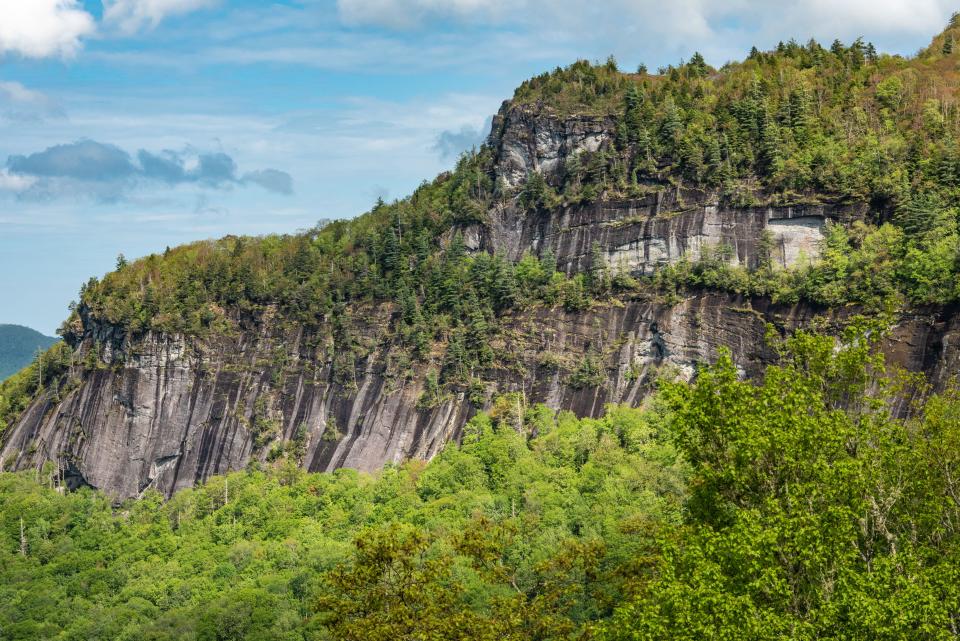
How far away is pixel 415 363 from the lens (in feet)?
350

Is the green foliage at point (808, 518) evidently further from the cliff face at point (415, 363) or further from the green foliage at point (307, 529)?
the cliff face at point (415, 363)

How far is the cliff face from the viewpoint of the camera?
3760 inches

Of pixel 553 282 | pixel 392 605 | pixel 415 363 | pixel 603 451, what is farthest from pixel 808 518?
pixel 415 363

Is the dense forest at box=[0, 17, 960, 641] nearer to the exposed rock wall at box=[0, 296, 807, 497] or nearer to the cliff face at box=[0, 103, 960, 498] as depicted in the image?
the cliff face at box=[0, 103, 960, 498]

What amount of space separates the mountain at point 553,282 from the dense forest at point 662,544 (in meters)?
11.2

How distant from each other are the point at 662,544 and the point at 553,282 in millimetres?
78143

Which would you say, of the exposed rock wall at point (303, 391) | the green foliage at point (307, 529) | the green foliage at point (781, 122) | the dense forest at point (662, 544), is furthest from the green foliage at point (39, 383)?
the green foliage at point (781, 122)

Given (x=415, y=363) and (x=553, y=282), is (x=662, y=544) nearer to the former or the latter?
(x=553, y=282)

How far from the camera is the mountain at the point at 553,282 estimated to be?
90812 millimetres

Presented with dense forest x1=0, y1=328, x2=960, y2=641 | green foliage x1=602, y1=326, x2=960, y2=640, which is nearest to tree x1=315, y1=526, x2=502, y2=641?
dense forest x1=0, y1=328, x2=960, y2=641

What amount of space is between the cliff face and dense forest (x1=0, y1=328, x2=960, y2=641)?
956cm

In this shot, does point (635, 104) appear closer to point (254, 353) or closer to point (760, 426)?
point (254, 353)

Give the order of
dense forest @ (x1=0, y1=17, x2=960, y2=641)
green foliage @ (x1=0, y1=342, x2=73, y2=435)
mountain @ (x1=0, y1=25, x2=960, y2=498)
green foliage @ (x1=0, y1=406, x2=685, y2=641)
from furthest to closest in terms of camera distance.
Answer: green foliage @ (x1=0, y1=342, x2=73, y2=435) → mountain @ (x1=0, y1=25, x2=960, y2=498) → green foliage @ (x1=0, y1=406, x2=685, y2=641) → dense forest @ (x1=0, y1=17, x2=960, y2=641)

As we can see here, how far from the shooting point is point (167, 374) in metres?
121
